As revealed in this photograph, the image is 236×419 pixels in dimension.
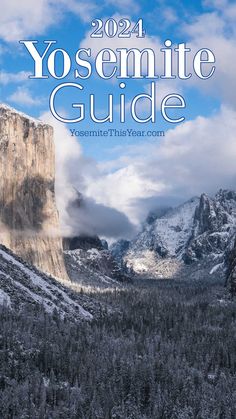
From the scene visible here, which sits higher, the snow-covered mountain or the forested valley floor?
the snow-covered mountain

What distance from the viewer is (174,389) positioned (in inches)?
4439

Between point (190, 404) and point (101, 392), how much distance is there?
16165mm

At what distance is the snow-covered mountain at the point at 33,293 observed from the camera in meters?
151

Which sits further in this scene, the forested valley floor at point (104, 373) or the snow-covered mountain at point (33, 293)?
the snow-covered mountain at point (33, 293)

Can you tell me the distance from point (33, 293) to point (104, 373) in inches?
2127

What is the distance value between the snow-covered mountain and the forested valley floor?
6.70m

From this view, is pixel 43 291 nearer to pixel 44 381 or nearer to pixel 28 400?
pixel 44 381

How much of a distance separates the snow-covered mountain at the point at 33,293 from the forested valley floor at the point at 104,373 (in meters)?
6.70

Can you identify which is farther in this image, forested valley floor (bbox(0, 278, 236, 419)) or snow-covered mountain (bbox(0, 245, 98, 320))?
snow-covered mountain (bbox(0, 245, 98, 320))

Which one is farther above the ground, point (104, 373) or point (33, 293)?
point (33, 293)

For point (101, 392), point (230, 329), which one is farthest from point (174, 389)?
point (230, 329)

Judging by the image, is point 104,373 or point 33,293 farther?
point 33,293

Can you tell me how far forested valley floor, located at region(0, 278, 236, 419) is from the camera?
9275cm

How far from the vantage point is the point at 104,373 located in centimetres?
11269
